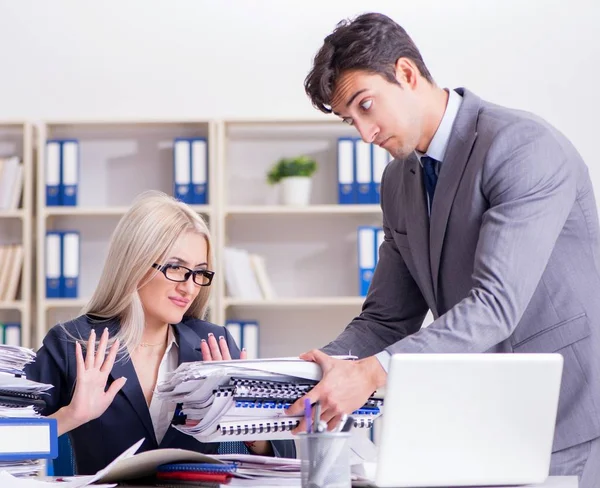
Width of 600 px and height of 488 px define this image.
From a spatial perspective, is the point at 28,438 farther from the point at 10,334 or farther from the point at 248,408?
the point at 10,334

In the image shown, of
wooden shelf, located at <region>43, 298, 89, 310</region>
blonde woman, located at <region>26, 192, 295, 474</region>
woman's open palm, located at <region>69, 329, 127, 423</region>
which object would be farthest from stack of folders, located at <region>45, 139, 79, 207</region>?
woman's open palm, located at <region>69, 329, 127, 423</region>

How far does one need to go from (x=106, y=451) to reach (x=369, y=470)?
0.97 metres

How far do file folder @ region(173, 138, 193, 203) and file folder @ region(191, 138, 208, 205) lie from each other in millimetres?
24

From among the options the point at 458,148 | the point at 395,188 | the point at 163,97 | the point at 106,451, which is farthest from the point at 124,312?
the point at 163,97

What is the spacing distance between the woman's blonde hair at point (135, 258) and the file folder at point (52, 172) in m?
2.12

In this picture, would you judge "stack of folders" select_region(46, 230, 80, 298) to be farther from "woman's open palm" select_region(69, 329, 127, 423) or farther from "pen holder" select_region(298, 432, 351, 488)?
"pen holder" select_region(298, 432, 351, 488)

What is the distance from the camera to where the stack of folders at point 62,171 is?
4.41 metres

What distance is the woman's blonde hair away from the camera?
2.34m

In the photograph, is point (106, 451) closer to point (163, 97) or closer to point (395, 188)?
point (395, 188)

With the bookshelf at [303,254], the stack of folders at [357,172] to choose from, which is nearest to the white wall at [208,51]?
the bookshelf at [303,254]

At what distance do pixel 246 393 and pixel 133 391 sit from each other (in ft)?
2.87

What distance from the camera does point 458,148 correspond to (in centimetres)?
176

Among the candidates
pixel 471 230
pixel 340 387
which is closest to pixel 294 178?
pixel 471 230

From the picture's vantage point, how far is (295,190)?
4449 mm
